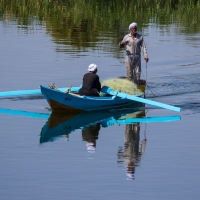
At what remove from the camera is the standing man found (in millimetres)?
19594

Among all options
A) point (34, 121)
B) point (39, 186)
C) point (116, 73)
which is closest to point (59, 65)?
point (116, 73)

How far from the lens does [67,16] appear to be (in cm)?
3606

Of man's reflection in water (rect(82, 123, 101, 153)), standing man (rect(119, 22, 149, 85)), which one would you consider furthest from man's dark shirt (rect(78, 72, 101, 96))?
standing man (rect(119, 22, 149, 85))

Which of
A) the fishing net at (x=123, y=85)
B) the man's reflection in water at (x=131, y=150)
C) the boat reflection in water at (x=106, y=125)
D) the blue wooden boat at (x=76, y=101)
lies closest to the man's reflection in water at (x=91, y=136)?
Result: the boat reflection in water at (x=106, y=125)

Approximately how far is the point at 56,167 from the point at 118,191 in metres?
1.45

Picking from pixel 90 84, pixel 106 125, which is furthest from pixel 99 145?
pixel 90 84

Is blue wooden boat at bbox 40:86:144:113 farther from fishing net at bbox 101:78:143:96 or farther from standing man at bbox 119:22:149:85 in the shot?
standing man at bbox 119:22:149:85

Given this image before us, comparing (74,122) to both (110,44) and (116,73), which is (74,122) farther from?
(110,44)

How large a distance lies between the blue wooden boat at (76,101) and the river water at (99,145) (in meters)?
0.41

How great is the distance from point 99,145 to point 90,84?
312 cm

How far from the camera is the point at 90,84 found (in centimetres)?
1778

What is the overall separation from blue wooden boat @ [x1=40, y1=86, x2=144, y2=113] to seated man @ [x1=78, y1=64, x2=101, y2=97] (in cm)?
17

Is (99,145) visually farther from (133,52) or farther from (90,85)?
(133,52)

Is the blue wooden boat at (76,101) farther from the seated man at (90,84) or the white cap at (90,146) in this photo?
the white cap at (90,146)
